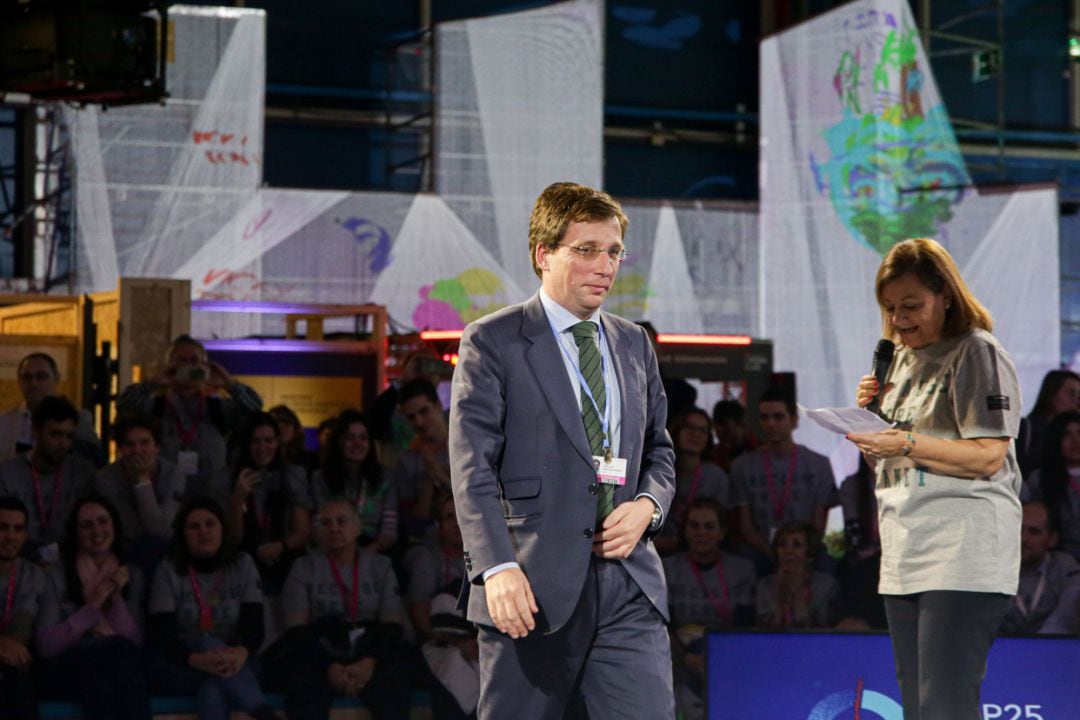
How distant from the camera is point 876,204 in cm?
1298

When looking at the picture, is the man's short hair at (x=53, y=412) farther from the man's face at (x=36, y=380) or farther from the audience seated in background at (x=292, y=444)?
the audience seated in background at (x=292, y=444)

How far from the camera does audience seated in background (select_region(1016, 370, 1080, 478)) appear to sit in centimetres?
657

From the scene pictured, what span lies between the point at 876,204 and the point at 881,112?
727 mm

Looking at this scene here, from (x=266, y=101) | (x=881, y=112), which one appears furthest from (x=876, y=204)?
(x=266, y=101)

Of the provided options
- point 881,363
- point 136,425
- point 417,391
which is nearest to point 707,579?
point 417,391

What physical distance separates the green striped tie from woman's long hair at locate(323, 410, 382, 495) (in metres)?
3.61

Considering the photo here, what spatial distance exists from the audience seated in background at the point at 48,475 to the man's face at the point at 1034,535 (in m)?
3.46

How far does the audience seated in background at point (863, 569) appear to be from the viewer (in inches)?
255

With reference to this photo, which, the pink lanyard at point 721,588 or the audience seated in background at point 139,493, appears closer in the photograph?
the audience seated in background at point 139,493

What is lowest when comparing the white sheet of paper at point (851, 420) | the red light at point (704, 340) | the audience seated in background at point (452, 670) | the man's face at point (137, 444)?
the audience seated in background at point (452, 670)

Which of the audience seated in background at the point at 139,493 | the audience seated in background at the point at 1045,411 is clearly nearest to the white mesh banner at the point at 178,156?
the audience seated in background at the point at 139,493

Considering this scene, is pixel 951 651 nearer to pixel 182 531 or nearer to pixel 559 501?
pixel 559 501

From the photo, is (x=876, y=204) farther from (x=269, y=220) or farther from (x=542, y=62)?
(x=269, y=220)

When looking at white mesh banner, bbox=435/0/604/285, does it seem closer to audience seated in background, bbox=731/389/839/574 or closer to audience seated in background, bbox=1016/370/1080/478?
audience seated in background, bbox=731/389/839/574
